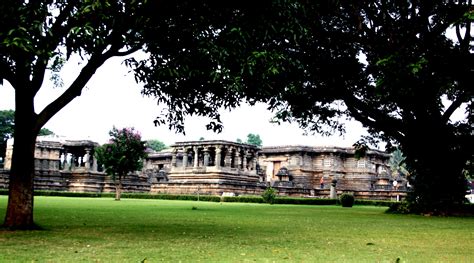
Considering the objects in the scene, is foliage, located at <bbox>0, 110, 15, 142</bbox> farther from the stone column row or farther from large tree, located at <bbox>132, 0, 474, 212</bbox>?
large tree, located at <bbox>132, 0, 474, 212</bbox>

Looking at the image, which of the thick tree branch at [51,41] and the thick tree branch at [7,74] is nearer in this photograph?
the thick tree branch at [51,41]

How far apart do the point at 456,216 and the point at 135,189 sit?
41022 millimetres

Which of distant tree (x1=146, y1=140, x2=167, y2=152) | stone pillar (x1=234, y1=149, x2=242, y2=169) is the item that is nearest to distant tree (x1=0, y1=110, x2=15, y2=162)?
stone pillar (x1=234, y1=149, x2=242, y2=169)

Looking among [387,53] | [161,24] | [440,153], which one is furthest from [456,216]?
[161,24]

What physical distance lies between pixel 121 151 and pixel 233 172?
19.2 metres

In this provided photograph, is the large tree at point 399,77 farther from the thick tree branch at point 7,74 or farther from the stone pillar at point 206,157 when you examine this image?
the stone pillar at point 206,157

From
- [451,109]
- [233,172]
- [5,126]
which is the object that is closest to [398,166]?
[451,109]

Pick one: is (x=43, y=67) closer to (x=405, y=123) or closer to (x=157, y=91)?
(x=157, y=91)

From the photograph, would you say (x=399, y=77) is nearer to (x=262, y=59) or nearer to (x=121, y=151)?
(x=262, y=59)

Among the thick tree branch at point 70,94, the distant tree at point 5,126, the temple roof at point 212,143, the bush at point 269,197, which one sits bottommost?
the bush at point 269,197

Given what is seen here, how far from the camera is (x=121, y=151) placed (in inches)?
1672

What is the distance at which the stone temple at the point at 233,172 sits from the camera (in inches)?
2338

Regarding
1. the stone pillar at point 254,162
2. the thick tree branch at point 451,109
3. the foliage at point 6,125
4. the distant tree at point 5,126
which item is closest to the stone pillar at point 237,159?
the stone pillar at point 254,162

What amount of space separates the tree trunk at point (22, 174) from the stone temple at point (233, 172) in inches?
1687
